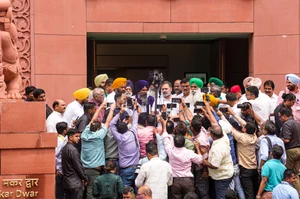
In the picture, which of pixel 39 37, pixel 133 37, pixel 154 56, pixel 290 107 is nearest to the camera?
pixel 290 107

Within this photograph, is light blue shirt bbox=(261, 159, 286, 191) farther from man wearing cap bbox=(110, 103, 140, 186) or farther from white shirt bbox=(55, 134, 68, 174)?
white shirt bbox=(55, 134, 68, 174)

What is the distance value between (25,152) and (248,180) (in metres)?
4.45

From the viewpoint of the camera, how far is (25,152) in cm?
1462

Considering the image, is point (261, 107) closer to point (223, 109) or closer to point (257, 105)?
point (257, 105)

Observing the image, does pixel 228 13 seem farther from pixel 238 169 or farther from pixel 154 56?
pixel 238 169

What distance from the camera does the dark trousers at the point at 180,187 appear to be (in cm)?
1642

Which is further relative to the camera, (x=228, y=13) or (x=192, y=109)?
(x=228, y=13)

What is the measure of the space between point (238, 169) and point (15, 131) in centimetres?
447

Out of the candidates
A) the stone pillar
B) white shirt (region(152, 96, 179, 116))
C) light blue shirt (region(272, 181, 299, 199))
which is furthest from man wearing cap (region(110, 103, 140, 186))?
light blue shirt (region(272, 181, 299, 199))

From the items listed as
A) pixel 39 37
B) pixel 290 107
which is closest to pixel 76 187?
pixel 290 107

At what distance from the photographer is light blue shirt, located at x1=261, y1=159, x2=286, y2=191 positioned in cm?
1634

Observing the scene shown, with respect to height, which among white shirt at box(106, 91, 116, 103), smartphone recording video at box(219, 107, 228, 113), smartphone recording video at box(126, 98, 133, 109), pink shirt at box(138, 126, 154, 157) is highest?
white shirt at box(106, 91, 116, 103)

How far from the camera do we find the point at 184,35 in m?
23.9

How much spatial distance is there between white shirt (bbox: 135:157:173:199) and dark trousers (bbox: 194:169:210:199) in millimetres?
924
